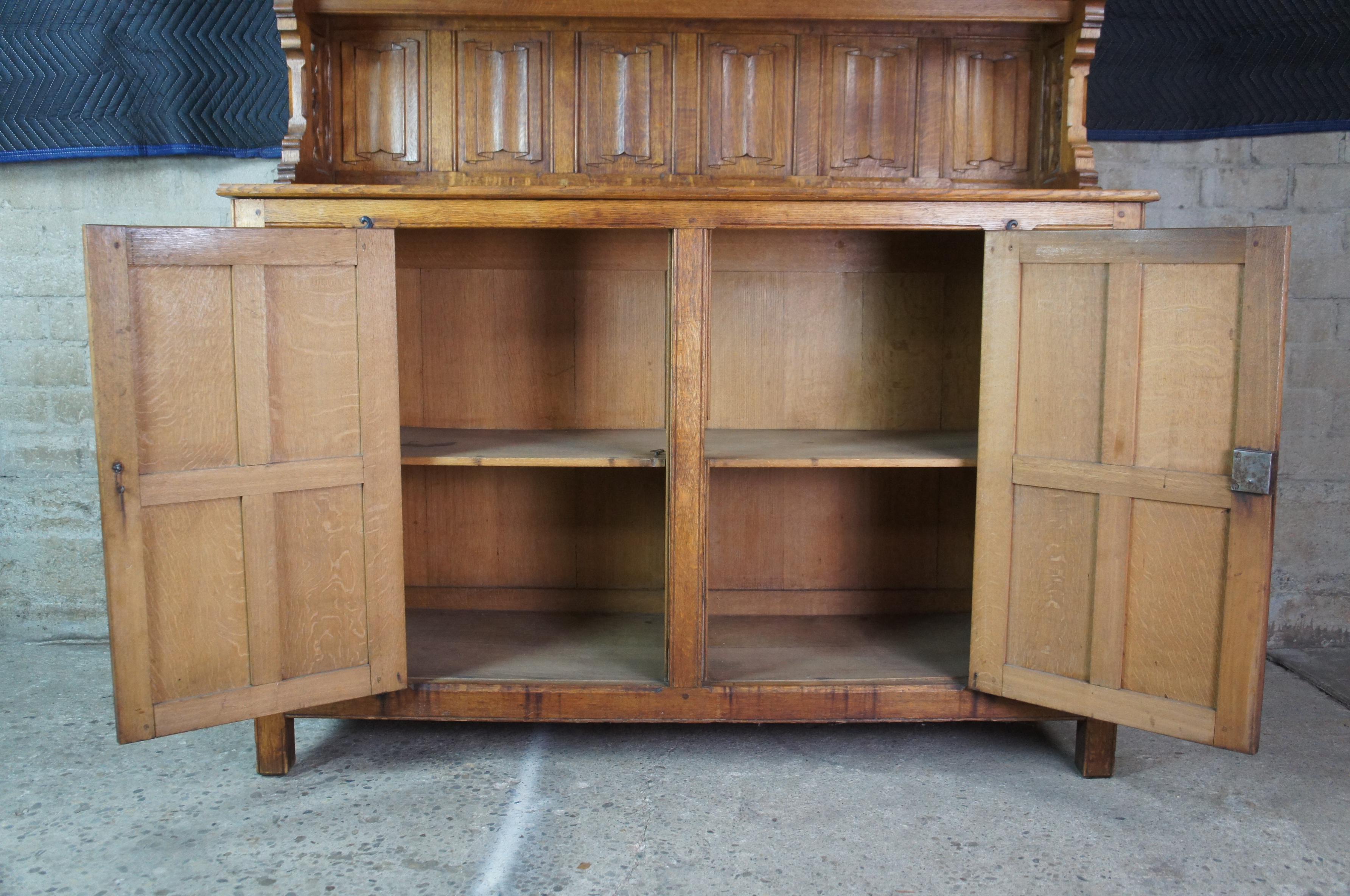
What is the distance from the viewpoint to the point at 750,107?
2852 millimetres

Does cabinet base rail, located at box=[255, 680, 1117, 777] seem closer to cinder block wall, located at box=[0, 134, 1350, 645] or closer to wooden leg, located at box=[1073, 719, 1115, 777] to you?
wooden leg, located at box=[1073, 719, 1115, 777]

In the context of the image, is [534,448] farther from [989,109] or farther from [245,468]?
[989,109]

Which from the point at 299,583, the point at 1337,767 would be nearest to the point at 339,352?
the point at 299,583

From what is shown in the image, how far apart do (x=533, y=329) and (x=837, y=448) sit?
1.00 metres

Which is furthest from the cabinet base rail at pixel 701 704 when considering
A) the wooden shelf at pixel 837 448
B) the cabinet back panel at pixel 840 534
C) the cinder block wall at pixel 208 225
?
the cinder block wall at pixel 208 225

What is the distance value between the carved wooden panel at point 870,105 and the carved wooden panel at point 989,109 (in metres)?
0.12

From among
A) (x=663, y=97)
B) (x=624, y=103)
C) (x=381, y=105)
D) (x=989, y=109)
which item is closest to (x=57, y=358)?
(x=381, y=105)

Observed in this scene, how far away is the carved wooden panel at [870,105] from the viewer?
2855 mm

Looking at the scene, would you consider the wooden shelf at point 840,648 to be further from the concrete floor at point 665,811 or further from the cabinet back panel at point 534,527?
the cabinet back panel at point 534,527

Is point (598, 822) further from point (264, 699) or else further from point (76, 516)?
point (76, 516)

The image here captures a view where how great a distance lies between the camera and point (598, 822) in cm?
230

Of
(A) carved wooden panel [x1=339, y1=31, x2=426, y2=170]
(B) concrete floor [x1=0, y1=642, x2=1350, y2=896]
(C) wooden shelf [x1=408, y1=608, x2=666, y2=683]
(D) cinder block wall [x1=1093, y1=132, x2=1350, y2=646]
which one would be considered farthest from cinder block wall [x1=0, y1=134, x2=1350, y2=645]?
(C) wooden shelf [x1=408, y1=608, x2=666, y2=683]

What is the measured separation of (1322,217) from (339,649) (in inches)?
128

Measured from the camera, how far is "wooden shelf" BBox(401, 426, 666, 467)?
8.40 ft
